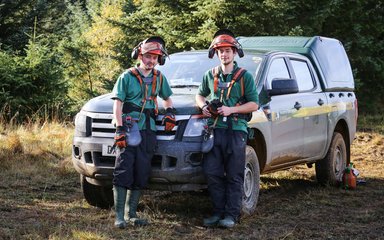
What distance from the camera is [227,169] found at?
583cm

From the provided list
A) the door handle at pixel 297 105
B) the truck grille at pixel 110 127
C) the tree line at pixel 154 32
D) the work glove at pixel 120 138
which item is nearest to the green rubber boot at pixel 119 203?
the work glove at pixel 120 138

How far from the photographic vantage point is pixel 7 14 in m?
16.8

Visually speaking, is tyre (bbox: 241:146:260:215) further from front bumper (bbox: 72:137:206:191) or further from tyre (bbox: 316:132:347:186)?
tyre (bbox: 316:132:347:186)

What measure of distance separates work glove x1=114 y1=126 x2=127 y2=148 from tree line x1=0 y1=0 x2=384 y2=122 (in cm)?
753

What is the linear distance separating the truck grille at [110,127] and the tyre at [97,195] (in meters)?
0.80

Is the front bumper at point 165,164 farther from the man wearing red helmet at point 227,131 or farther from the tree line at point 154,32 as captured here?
the tree line at point 154,32

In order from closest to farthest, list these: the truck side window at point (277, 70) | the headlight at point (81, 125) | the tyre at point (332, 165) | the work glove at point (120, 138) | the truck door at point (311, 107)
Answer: the work glove at point (120, 138) → the headlight at point (81, 125) → the truck side window at point (277, 70) → the truck door at point (311, 107) → the tyre at point (332, 165)

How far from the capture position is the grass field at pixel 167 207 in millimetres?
5570

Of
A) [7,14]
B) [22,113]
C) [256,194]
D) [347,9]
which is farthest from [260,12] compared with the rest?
[256,194]

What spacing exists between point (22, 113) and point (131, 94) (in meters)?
8.94

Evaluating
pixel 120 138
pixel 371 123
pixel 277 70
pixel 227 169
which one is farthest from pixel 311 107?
pixel 371 123

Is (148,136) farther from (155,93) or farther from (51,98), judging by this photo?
(51,98)

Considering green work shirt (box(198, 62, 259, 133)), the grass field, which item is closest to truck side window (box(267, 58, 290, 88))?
green work shirt (box(198, 62, 259, 133))

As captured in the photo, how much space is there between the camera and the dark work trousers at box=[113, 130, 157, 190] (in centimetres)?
558
